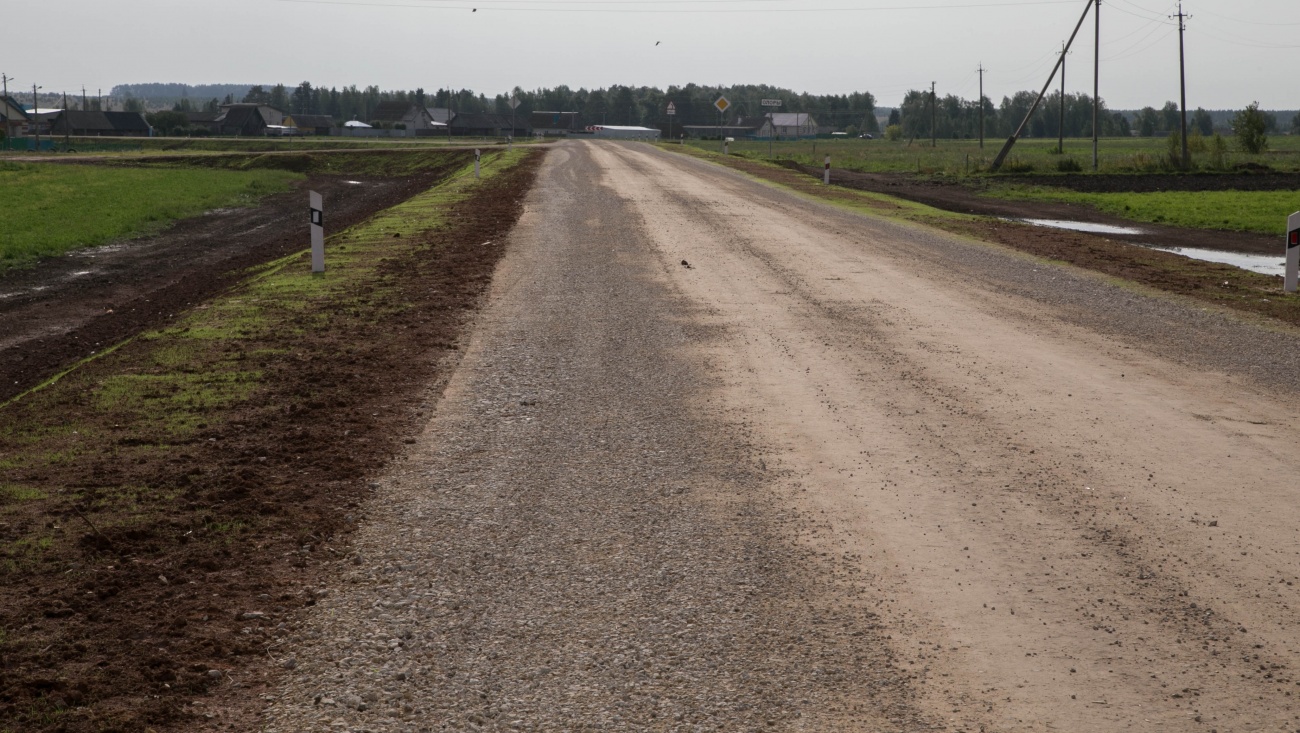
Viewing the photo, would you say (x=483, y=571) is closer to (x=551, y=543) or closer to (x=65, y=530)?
(x=551, y=543)

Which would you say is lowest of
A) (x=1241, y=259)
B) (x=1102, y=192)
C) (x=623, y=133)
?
(x=1241, y=259)

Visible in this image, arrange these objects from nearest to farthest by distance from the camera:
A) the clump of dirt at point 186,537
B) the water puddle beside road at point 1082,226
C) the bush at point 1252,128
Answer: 1. the clump of dirt at point 186,537
2. the water puddle beside road at point 1082,226
3. the bush at point 1252,128

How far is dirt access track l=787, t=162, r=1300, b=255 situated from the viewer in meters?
24.1

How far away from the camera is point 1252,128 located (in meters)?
63.5

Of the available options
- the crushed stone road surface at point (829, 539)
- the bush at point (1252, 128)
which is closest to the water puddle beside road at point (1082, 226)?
the crushed stone road surface at point (829, 539)

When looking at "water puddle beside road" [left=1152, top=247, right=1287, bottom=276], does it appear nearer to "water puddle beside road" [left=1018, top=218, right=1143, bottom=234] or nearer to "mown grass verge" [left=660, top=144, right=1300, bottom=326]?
"mown grass verge" [left=660, top=144, right=1300, bottom=326]

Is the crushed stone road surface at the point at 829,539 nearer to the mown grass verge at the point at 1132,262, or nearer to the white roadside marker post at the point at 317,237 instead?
the mown grass verge at the point at 1132,262

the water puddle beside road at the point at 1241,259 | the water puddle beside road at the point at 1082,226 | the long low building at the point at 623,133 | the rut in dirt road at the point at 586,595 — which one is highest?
the long low building at the point at 623,133

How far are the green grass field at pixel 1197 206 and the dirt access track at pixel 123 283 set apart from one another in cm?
2253

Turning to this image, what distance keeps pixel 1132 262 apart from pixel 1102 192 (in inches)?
971

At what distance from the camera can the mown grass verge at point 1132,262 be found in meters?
13.4

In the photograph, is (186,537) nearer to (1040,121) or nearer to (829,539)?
(829,539)

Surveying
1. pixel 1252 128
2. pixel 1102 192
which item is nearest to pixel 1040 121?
pixel 1252 128

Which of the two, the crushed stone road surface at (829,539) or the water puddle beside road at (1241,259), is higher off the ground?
the water puddle beside road at (1241,259)
